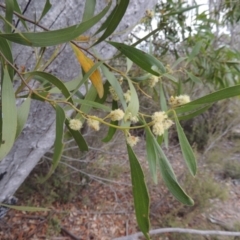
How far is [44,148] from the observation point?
0.91 meters

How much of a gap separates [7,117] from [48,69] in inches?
15.3

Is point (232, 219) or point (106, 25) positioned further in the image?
point (232, 219)

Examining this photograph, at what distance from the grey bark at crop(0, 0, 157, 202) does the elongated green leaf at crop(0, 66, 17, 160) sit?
26 centimetres

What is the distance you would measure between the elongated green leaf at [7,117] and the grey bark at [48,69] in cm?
26

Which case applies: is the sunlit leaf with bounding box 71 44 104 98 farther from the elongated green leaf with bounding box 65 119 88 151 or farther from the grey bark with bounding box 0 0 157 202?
the grey bark with bounding box 0 0 157 202

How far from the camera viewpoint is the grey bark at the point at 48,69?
2.09 ft

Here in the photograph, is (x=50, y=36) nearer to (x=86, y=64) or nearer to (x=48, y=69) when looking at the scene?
(x=86, y=64)

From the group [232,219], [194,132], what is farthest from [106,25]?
[194,132]

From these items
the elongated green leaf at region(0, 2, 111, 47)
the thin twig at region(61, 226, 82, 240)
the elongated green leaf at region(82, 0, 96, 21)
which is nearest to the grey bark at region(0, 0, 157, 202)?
the elongated green leaf at region(82, 0, 96, 21)

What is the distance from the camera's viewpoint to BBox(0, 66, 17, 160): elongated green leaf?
0.34 metres

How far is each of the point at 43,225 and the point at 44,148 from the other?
50.5 inches

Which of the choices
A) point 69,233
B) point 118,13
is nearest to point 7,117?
point 118,13

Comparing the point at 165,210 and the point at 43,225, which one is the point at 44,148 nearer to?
the point at 43,225

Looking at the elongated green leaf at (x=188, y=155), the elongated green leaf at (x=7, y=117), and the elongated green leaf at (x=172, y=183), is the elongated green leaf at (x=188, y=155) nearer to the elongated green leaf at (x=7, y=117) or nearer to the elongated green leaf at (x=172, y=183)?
the elongated green leaf at (x=172, y=183)
